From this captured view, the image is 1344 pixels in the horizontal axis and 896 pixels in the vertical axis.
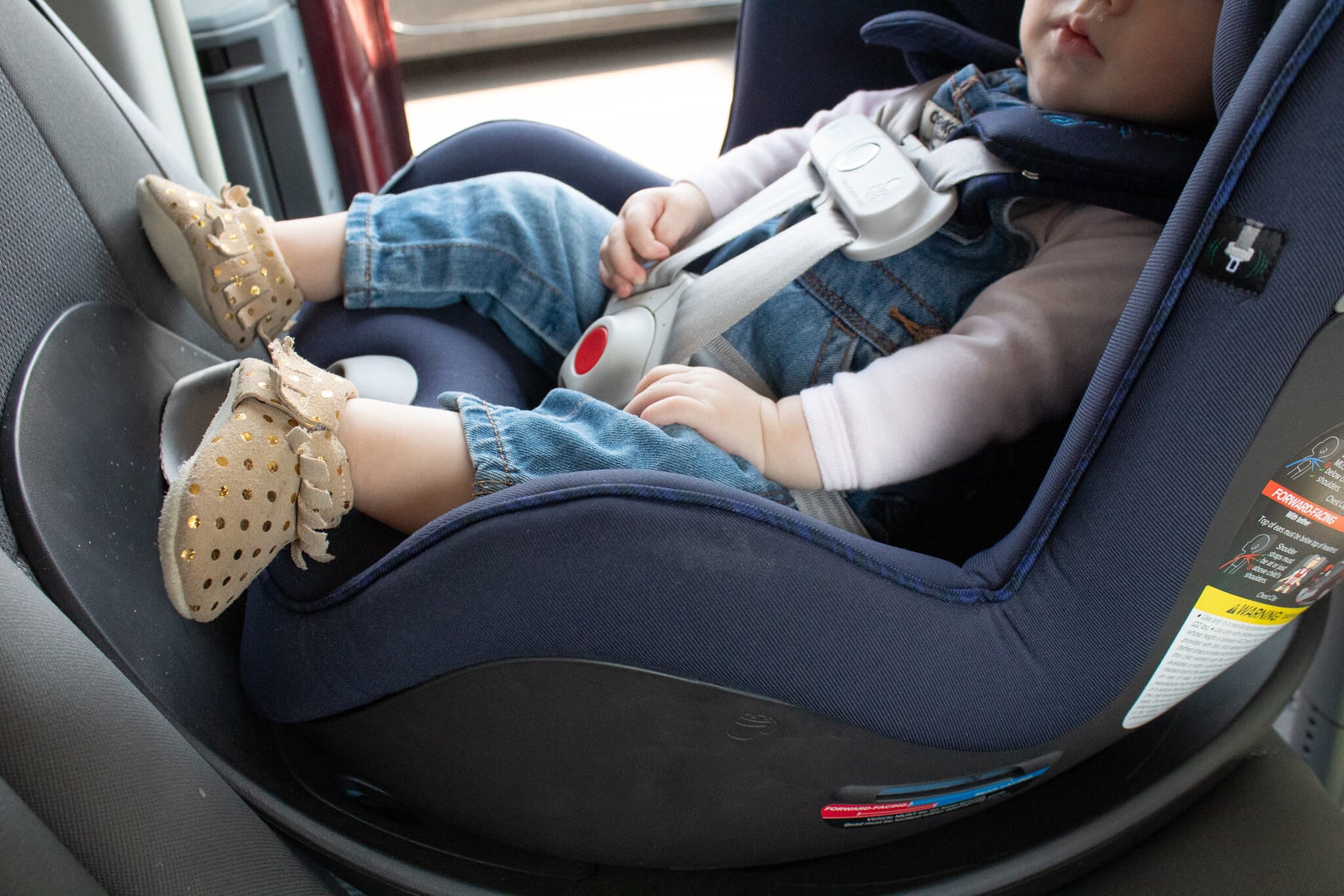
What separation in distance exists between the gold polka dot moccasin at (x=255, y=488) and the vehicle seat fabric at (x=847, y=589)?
0.19ft

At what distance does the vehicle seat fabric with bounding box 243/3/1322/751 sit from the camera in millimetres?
506

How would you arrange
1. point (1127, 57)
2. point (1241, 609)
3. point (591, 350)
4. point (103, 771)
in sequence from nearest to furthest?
point (103, 771), point (1241, 609), point (1127, 57), point (591, 350)

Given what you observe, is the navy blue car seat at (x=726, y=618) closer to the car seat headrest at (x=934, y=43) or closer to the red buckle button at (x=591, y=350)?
the red buckle button at (x=591, y=350)

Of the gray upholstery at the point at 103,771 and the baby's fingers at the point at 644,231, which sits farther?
the baby's fingers at the point at 644,231

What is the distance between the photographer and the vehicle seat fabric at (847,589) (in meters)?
0.51

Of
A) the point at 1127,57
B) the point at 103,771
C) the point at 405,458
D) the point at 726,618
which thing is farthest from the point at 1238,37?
the point at 103,771

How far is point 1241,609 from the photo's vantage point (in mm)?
564

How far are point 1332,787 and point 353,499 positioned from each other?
840 mm

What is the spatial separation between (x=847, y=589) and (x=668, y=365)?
232 millimetres

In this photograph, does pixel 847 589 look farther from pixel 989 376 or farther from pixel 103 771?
pixel 103 771

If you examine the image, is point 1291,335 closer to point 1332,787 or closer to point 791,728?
point 791,728

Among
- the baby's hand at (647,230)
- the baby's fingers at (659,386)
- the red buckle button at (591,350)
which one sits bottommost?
the red buckle button at (591,350)

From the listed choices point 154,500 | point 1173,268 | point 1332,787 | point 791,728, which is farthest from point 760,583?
point 1332,787

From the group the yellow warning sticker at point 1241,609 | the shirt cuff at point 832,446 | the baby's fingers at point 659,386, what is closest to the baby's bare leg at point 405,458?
the baby's fingers at point 659,386
